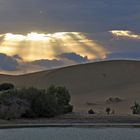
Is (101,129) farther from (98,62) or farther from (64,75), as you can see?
(98,62)

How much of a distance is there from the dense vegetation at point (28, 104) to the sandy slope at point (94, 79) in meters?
39.0

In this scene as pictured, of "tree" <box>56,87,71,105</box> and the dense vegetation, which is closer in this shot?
the dense vegetation

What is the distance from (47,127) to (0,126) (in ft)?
7.54

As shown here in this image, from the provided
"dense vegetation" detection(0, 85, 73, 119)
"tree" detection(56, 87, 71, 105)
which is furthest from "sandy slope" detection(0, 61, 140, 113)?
"dense vegetation" detection(0, 85, 73, 119)

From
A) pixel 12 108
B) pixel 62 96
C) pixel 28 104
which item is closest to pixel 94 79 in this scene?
pixel 62 96

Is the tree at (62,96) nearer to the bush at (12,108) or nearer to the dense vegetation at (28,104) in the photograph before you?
the dense vegetation at (28,104)

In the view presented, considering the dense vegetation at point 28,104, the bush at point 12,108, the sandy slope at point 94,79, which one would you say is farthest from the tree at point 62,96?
the sandy slope at point 94,79

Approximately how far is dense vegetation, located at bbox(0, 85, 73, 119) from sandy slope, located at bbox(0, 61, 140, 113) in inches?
1536

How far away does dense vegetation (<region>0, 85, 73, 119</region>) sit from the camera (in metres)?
32.6

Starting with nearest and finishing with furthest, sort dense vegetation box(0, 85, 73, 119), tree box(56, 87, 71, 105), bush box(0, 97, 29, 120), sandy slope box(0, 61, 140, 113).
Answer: bush box(0, 97, 29, 120), dense vegetation box(0, 85, 73, 119), tree box(56, 87, 71, 105), sandy slope box(0, 61, 140, 113)

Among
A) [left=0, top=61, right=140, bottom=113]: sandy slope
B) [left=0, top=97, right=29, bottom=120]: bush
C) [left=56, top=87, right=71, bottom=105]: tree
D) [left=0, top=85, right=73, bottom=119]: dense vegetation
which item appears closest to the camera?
[left=0, top=97, right=29, bottom=120]: bush

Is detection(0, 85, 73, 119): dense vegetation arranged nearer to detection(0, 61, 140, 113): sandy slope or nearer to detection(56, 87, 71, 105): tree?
detection(56, 87, 71, 105): tree

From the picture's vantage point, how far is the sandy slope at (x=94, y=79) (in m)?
83.4

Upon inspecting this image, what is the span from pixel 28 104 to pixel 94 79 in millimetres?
64294
